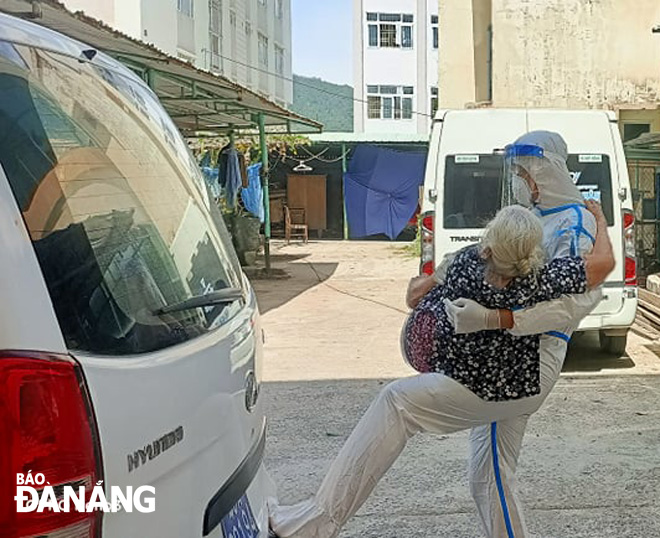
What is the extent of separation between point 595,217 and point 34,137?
2.36m

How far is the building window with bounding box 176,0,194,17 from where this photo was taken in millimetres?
22873

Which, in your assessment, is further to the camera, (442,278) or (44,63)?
(442,278)

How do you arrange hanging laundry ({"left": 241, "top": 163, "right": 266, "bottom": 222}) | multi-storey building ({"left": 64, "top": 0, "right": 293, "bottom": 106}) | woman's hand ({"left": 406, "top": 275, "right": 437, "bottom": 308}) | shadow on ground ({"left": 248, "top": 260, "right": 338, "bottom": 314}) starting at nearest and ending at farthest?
1. woman's hand ({"left": 406, "top": 275, "right": 437, "bottom": 308})
2. shadow on ground ({"left": 248, "top": 260, "right": 338, "bottom": 314})
3. hanging laundry ({"left": 241, "top": 163, "right": 266, "bottom": 222})
4. multi-storey building ({"left": 64, "top": 0, "right": 293, "bottom": 106})

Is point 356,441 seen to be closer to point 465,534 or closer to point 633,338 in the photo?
point 465,534

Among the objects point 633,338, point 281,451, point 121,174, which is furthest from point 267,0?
point 121,174

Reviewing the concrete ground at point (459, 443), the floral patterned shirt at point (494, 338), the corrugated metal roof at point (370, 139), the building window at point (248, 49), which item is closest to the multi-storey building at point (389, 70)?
the building window at point (248, 49)

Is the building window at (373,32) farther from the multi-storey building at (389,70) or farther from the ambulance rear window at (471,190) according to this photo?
the ambulance rear window at (471,190)

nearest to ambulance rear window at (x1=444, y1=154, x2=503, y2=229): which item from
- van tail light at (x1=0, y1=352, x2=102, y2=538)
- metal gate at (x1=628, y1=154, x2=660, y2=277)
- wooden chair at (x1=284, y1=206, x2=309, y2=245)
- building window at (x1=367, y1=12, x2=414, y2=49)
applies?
metal gate at (x1=628, y1=154, x2=660, y2=277)

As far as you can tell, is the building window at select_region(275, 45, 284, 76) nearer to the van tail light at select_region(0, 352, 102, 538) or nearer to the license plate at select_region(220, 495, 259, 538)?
the license plate at select_region(220, 495, 259, 538)

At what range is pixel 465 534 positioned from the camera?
379cm

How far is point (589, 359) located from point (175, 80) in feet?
18.9

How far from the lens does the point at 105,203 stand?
1.82 metres

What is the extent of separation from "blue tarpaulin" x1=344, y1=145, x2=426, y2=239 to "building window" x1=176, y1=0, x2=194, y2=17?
6.71m

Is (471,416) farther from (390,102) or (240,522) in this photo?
(390,102)
